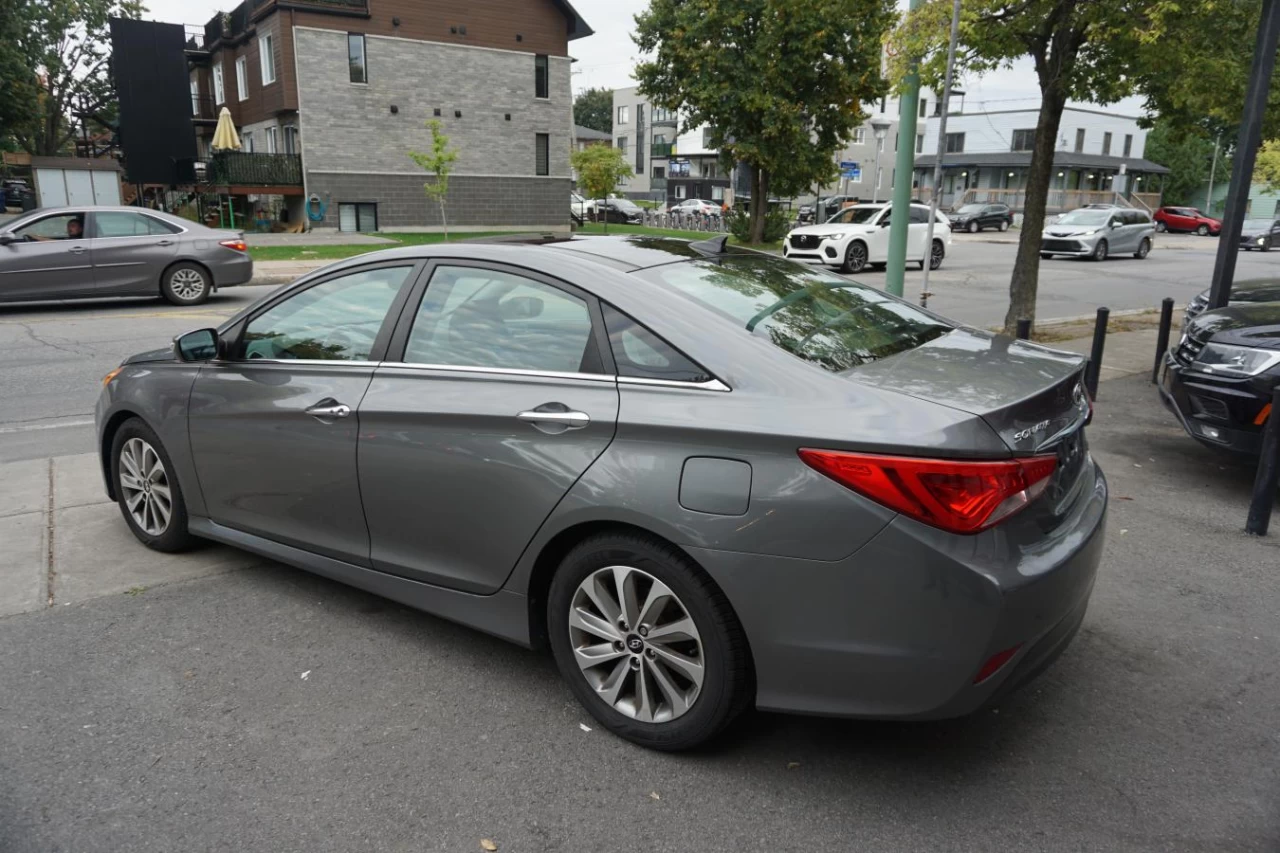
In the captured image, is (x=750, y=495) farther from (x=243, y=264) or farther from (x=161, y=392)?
(x=243, y=264)

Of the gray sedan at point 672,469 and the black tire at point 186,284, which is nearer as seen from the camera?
the gray sedan at point 672,469

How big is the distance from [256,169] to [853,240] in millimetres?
21117

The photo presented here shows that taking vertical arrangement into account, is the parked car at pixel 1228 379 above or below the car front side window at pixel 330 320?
below

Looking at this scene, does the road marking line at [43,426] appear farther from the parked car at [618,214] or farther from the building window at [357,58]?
the parked car at [618,214]

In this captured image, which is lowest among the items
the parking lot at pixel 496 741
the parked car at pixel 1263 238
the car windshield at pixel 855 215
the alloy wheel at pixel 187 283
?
the parked car at pixel 1263 238

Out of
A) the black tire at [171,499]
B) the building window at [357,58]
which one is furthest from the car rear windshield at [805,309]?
the building window at [357,58]

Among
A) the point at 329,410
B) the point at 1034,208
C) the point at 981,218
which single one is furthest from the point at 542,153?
the point at 329,410

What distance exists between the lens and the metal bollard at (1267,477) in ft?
16.5

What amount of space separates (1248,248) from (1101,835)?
43.7 m

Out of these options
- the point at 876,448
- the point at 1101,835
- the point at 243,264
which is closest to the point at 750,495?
the point at 876,448

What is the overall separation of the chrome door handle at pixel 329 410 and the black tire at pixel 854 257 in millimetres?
18971

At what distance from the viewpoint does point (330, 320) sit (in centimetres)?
406

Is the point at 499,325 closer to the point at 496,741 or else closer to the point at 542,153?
the point at 496,741

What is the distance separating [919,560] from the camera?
262 cm
